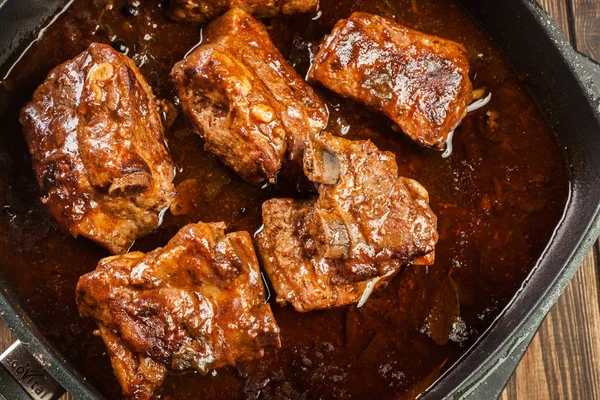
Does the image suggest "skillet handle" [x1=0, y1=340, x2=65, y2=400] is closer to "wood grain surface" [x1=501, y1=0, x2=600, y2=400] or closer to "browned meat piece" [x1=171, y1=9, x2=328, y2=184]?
"browned meat piece" [x1=171, y1=9, x2=328, y2=184]

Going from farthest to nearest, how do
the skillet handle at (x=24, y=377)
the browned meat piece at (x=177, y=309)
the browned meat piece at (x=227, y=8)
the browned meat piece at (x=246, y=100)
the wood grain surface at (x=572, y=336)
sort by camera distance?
the wood grain surface at (x=572, y=336), the browned meat piece at (x=227, y=8), the browned meat piece at (x=246, y=100), the browned meat piece at (x=177, y=309), the skillet handle at (x=24, y=377)

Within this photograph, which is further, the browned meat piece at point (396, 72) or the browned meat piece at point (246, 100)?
the browned meat piece at point (396, 72)

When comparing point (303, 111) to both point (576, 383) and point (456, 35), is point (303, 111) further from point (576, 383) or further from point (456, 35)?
point (576, 383)

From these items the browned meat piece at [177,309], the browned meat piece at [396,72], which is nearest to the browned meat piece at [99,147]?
the browned meat piece at [177,309]

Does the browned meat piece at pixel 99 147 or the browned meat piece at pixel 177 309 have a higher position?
the browned meat piece at pixel 99 147

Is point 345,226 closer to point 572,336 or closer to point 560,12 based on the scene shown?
point 572,336

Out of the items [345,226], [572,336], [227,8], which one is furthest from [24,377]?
[572,336]

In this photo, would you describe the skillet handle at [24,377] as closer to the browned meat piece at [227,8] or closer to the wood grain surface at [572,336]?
the browned meat piece at [227,8]
